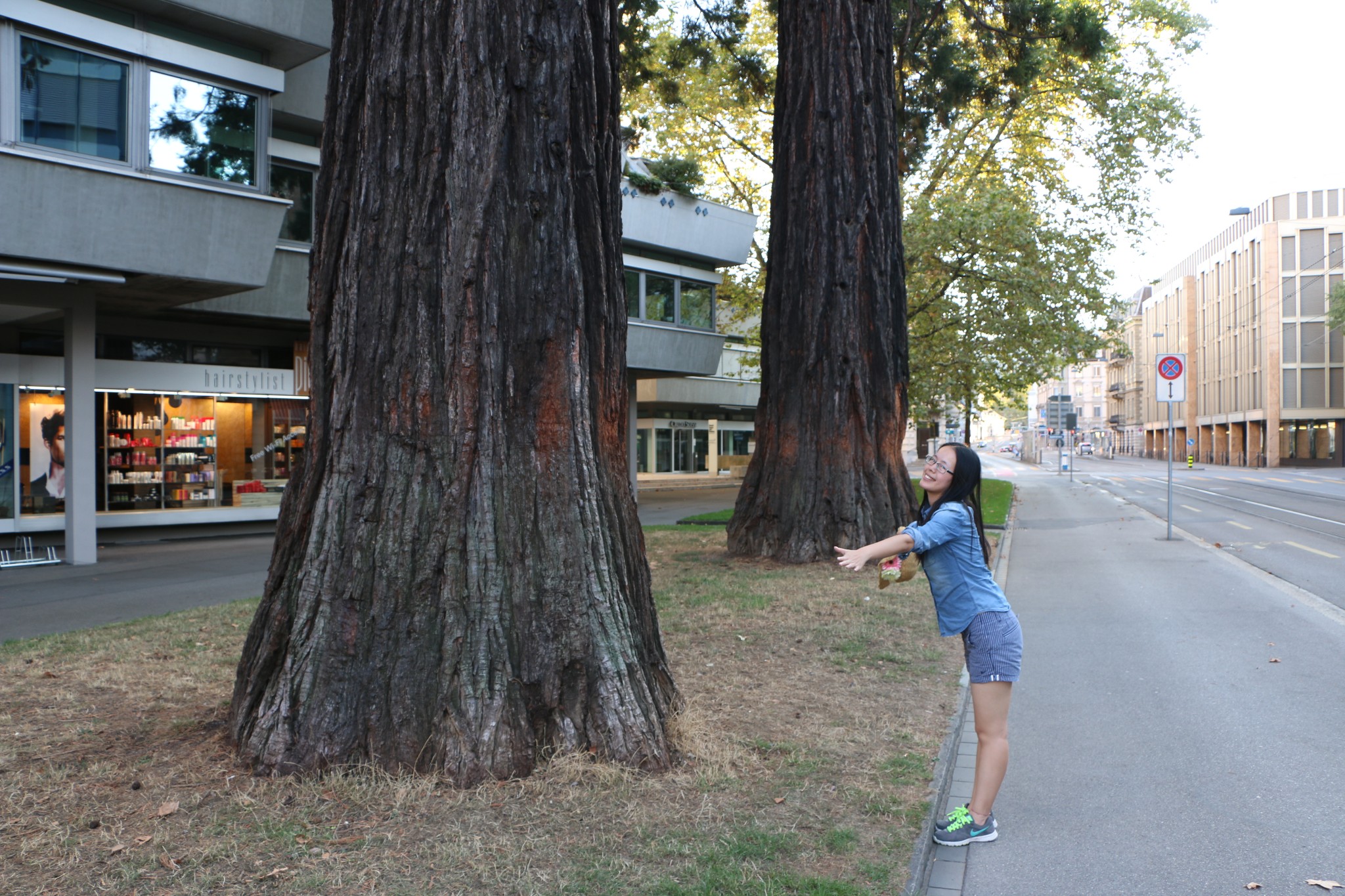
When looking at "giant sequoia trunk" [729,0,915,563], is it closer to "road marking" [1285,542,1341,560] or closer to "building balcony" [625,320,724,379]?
"road marking" [1285,542,1341,560]

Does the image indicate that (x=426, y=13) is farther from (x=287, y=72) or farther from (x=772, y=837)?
(x=287, y=72)

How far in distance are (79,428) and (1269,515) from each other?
862 inches

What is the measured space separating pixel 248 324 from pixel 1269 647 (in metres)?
16.8

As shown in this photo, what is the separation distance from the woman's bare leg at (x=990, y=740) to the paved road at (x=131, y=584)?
604cm

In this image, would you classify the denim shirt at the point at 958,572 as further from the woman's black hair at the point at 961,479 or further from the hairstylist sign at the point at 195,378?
the hairstylist sign at the point at 195,378

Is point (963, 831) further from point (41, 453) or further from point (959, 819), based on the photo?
point (41, 453)

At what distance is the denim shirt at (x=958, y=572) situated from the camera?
13.5 ft

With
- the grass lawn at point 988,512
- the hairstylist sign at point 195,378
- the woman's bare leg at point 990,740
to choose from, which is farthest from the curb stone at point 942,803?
the hairstylist sign at point 195,378

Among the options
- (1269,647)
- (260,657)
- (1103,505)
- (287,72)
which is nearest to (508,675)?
(260,657)

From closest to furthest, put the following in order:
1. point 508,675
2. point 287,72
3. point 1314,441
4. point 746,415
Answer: point 508,675 < point 287,72 < point 746,415 < point 1314,441

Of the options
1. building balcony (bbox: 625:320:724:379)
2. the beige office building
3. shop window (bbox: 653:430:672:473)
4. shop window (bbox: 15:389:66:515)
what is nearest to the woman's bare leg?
shop window (bbox: 15:389:66:515)

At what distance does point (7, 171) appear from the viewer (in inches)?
469

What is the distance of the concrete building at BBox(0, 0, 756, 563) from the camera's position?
12.4m

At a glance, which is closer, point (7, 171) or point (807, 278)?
point (7, 171)
